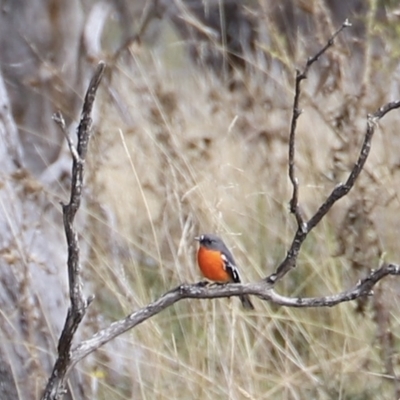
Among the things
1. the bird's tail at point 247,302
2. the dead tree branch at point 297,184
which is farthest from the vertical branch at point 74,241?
the bird's tail at point 247,302

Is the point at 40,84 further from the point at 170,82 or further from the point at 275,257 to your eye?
the point at 275,257

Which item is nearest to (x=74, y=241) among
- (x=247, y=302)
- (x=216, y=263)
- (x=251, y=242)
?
(x=216, y=263)

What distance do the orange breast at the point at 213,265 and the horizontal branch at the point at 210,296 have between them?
0.76m

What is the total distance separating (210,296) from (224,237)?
1292mm

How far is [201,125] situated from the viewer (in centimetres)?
344

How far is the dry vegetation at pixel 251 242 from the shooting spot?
8.80ft

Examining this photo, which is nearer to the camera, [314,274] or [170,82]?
[314,274]

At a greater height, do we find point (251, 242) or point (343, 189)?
point (251, 242)

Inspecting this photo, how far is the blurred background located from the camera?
2.67 m

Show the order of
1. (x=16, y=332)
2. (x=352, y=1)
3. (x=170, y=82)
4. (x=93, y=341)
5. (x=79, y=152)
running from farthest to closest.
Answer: (x=352, y=1) → (x=170, y=82) → (x=16, y=332) → (x=93, y=341) → (x=79, y=152)

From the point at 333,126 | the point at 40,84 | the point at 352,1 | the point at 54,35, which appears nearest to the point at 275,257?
the point at 333,126

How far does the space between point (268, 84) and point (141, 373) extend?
45.4 inches

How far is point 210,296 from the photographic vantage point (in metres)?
1.54

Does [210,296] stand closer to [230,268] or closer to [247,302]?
[230,268]
